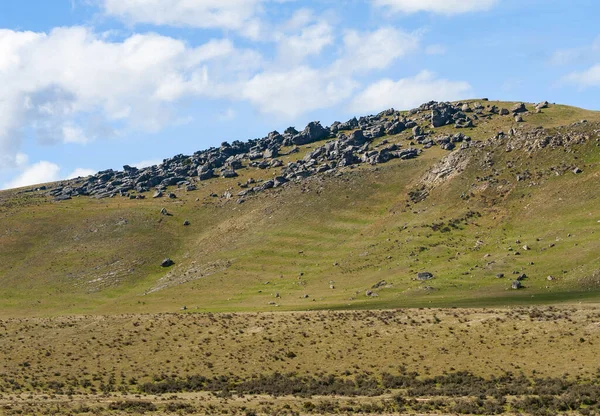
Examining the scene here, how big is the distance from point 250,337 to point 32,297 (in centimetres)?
7723

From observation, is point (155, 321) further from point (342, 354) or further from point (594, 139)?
point (594, 139)

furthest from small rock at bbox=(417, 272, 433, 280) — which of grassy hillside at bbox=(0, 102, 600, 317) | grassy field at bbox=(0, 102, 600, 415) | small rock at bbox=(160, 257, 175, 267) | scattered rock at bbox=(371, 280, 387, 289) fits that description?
small rock at bbox=(160, 257, 175, 267)

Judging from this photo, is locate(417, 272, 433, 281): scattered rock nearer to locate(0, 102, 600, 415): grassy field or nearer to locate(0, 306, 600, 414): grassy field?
locate(0, 102, 600, 415): grassy field

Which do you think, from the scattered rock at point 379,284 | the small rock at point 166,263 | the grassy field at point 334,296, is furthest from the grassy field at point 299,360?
the small rock at point 166,263

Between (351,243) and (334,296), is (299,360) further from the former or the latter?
(351,243)

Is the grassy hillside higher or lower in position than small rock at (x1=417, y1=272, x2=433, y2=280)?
higher

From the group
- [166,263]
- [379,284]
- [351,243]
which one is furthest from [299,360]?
[166,263]

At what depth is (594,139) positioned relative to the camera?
159 metres

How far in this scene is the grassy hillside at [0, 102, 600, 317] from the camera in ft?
380

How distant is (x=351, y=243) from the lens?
150 meters

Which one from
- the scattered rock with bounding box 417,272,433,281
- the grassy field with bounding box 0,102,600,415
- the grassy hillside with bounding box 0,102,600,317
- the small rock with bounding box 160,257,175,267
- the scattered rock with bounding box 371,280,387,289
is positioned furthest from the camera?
the small rock with bounding box 160,257,175,267

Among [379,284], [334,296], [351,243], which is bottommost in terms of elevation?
[334,296]

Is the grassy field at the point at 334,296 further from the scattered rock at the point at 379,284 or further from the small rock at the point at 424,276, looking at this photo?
the small rock at the point at 424,276

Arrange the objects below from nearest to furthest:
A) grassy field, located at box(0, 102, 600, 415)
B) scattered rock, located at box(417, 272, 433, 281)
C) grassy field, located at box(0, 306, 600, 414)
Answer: grassy field, located at box(0, 306, 600, 414)
grassy field, located at box(0, 102, 600, 415)
scattered rock, located at box(417, 272, 433, 281)
